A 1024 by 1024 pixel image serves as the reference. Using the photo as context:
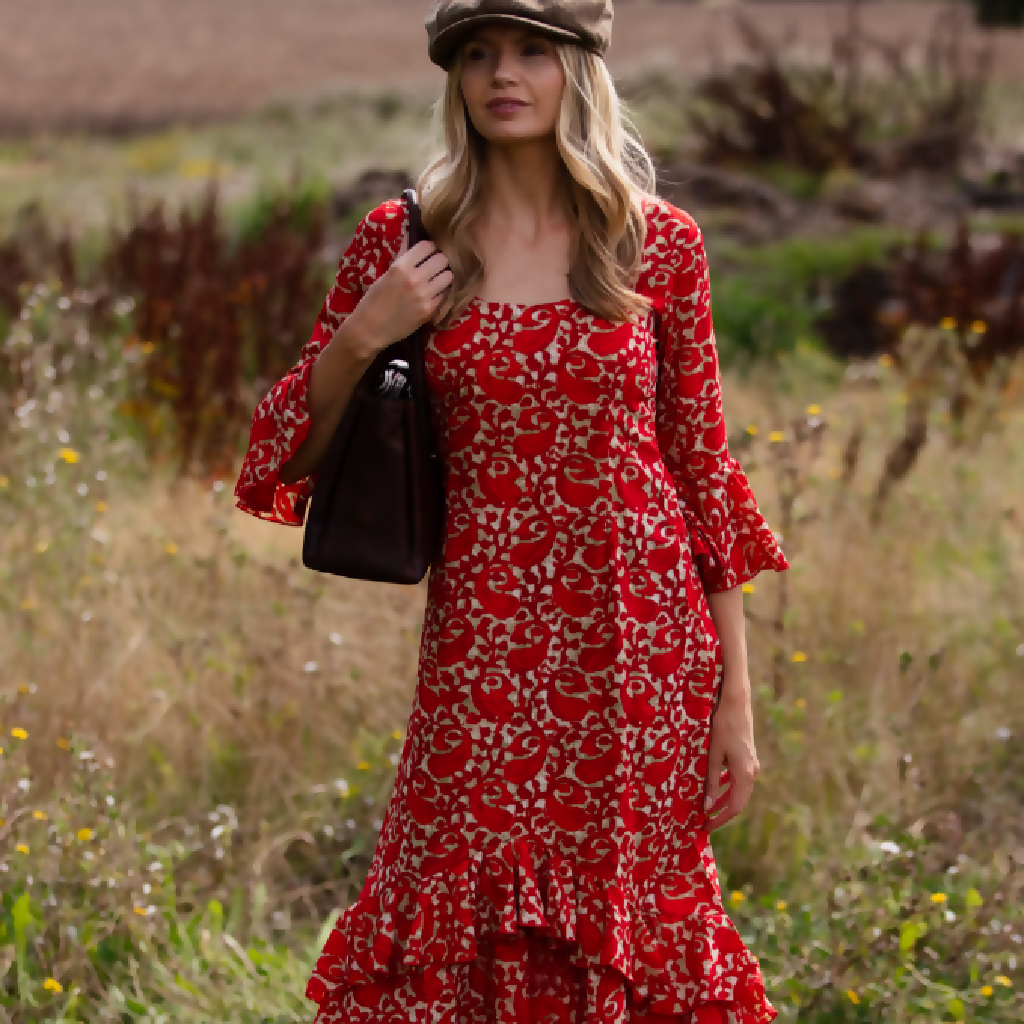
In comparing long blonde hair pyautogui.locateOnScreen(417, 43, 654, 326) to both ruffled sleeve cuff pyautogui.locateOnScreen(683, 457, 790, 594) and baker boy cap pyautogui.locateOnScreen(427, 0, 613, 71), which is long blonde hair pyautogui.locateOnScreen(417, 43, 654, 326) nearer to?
baker boy cap pyautogui.locateOnScreen(427, 0, 613, 71)

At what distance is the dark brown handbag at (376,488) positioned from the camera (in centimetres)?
217

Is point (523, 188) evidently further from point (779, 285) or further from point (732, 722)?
point (779, 285)

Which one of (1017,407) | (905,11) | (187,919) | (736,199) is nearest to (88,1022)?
(187,919)

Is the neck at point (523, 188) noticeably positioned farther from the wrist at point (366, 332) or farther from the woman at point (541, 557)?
the wrist at point (366, 332)

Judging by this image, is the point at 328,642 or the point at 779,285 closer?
the point at 328,642

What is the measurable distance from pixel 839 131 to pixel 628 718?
960 cm

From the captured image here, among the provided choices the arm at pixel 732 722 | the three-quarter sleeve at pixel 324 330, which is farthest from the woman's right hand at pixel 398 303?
the arm at pixel 732 722

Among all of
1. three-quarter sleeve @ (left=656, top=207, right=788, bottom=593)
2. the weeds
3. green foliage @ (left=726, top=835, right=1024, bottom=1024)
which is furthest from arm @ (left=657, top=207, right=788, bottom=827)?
the weeds

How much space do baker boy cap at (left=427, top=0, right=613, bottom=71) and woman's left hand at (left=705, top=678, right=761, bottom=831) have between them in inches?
39.6

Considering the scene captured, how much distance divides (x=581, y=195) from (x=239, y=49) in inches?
1036

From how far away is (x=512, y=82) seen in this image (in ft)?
7.21

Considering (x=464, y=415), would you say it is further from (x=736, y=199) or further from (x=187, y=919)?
(x=736, y=199)

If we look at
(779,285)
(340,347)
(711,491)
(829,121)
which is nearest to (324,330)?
(340,347)

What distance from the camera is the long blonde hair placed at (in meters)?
2.22
